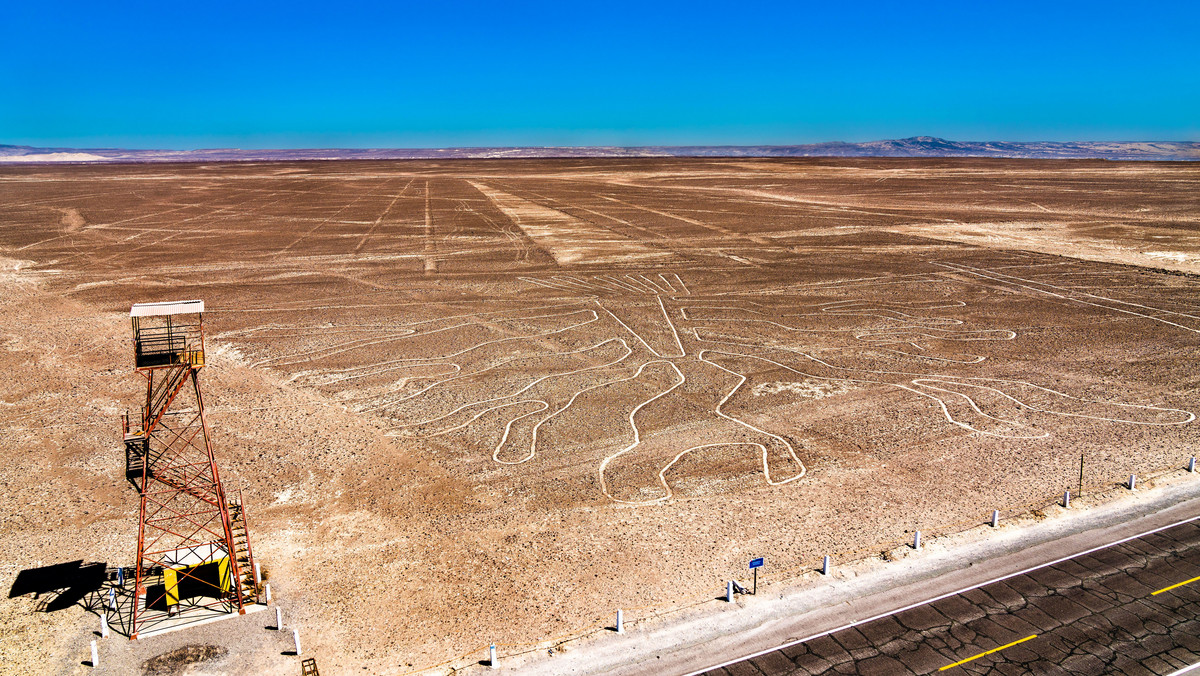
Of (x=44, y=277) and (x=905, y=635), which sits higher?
(x=44, y=277)

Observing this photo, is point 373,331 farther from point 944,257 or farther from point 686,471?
point 944,257

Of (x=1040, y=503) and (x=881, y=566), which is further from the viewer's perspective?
(x=1040, y=503)

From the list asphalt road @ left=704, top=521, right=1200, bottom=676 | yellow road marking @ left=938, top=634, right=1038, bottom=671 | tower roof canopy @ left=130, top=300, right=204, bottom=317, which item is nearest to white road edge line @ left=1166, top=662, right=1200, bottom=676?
asphalt road @ left=704, top=521, right=1200, bottom=676

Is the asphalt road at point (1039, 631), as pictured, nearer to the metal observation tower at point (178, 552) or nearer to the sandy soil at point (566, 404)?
the sandy soil at point (566, 404)

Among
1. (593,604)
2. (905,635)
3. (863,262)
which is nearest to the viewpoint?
(905,635)

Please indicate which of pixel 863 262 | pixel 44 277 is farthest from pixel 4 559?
pixel 863 262

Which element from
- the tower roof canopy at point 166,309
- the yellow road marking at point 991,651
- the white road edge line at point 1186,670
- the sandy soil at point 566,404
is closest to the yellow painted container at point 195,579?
the sandy soil at point 566,404
